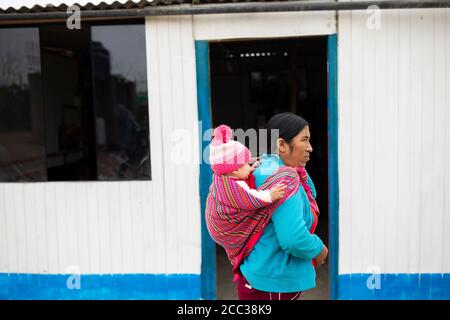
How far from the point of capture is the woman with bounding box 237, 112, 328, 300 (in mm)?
2016

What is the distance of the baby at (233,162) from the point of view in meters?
1.90

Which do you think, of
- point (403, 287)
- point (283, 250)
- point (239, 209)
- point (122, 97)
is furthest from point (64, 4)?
point (403, 287)

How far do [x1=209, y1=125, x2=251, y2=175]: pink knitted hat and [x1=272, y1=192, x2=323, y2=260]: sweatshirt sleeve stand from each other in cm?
30

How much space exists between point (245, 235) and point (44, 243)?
3157mm

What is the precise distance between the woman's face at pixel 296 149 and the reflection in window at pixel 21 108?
3291mm

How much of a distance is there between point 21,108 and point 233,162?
11.1ft

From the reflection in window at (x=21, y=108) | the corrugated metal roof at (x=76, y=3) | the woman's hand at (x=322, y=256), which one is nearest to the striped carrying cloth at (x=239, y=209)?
the woman's hand at (x=322, y=256)

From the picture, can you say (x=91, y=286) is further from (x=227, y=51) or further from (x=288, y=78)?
(x=288, y=78)

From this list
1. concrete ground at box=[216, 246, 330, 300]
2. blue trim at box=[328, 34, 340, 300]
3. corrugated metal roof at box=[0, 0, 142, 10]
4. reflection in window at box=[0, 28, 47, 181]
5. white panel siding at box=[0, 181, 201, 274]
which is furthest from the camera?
concrete ground at box=[216, 246, 330, 300]

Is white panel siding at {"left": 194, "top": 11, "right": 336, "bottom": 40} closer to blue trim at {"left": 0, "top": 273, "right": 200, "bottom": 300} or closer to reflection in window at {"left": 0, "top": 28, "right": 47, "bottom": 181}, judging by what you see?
reflection in window at {"left": 0, "top": 28, "right": 47, "bottom": 181}

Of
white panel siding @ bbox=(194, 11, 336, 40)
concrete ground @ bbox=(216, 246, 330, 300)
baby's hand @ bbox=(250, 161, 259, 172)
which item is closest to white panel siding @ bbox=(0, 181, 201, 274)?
concrete ground @ bbox=(216, 246, 330, 300)

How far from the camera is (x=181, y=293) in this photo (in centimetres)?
425

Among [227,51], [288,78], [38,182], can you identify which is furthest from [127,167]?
[288,78]

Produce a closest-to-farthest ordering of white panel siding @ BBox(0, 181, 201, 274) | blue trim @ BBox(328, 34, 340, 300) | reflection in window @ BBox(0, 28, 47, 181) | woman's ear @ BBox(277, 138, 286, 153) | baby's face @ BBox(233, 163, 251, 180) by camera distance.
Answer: baby's face @ BBox(233, 163, 251, 180), woman's ear @ BBox(277, 138, 286, 153), blue trim @ BBox(328, 34, 340, 300), white panel siding @ BBox(0, 181, 201, 274), reflection in window @ BBox(0, 28, 47, 181)
